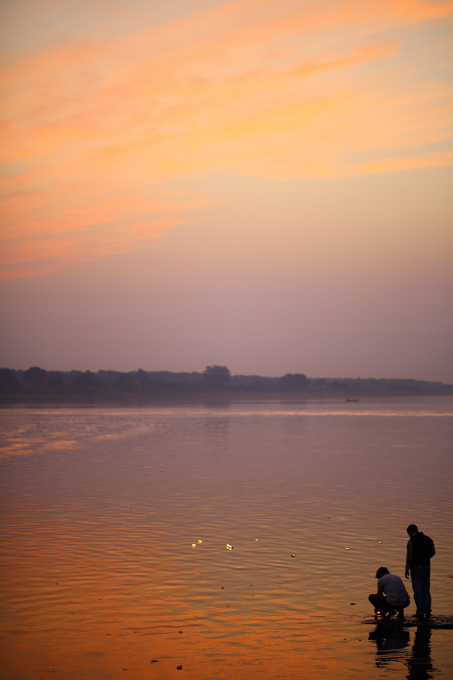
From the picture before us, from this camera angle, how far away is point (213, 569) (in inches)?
912

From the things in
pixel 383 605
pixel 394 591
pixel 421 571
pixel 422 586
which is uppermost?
pixel 421 571

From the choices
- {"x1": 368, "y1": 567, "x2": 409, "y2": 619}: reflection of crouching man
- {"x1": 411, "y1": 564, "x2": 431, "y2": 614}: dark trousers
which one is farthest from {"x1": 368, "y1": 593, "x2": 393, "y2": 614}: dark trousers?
{"x1": 411, "y1": 564, "x2": 431, "y2": 614}: dark trousers

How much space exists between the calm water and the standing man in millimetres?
781

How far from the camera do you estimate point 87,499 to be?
Answer: 37375mm

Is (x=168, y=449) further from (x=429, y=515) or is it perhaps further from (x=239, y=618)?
(x=239, y=618)

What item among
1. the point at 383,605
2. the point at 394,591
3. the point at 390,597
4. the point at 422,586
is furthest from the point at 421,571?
the point at 383,605

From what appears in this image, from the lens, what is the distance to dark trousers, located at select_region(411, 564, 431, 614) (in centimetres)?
1791

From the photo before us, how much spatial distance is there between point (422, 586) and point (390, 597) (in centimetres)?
74

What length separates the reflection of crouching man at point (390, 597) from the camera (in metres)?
17.9

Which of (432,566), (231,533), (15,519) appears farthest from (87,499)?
(432,566)

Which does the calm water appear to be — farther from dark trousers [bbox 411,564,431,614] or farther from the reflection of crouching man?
dark trousers [bbox 411,564,431,614]

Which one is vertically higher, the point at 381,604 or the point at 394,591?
the point at 394,591

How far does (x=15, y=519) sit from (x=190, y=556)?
32.8 feet

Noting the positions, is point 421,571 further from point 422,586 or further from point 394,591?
point 394,591
